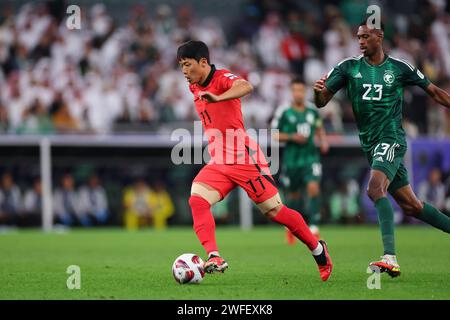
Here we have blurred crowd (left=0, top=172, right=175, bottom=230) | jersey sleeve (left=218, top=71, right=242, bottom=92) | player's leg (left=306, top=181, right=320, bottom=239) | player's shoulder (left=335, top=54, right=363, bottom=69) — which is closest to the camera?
jersey sleeve (left=218, top=71, right=242, bottom=92)

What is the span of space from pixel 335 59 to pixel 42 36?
798cm

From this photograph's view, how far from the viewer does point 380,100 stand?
9969mm

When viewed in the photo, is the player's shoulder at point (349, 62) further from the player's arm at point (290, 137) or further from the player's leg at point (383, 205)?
the player's arm at point (290, 137)

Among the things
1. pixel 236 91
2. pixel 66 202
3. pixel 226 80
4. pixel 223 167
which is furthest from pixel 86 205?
pixel 236 91

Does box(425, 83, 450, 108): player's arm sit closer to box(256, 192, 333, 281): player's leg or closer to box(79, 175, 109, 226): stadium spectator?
box(256, 192, 333, 281): player's leg

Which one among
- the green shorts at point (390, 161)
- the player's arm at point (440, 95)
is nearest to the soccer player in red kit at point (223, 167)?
the green shorts at point (390, 161)

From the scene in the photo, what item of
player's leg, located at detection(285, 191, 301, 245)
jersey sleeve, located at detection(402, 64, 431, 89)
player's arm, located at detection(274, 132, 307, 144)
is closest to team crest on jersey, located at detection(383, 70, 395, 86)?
jersey sleeve, located at detection(402, 64, 431, 89)

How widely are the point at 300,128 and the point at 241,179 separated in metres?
6.95

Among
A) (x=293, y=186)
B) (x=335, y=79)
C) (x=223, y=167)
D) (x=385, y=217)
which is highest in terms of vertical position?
(x=335, y=79)

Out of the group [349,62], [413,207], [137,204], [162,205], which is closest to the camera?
[349,62]

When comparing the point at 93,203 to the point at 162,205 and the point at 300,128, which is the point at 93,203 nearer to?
the point at 162,205

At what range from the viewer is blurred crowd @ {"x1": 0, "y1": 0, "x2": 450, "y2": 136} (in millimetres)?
22906

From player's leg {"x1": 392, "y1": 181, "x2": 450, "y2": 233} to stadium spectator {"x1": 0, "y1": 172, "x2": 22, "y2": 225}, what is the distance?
43.6 feet

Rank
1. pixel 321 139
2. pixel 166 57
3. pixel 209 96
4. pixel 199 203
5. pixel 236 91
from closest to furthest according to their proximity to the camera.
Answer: pixel 209 96 → pixel 236 91 → pixel 199 203 → pixel 321 139 → pixel 166 57
